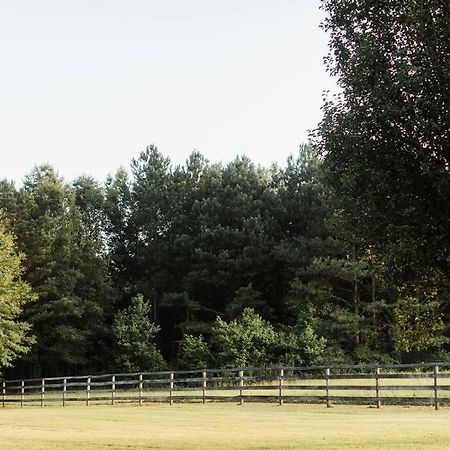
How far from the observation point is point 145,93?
125 feet

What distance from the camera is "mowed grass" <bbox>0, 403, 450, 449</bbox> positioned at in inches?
494

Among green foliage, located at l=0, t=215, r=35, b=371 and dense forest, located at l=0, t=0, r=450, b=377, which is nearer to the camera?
green foliage, located at l=0, t=215, r=35, b=371

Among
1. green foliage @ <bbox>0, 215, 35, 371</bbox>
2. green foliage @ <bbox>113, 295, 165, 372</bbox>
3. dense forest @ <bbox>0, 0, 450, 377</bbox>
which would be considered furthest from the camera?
green foliage @ <bbox>113, 295, 165, 372</bbox>

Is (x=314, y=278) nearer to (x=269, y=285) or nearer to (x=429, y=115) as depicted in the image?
(x=269, y=285)

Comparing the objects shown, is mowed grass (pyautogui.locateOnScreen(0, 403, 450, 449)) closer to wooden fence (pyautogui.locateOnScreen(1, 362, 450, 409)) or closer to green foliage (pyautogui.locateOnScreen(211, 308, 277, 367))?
wooden fence (pyautogui.locateOnScreen(1, 362, 450, 409))

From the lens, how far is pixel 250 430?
15.5 m

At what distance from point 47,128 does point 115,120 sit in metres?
4.56

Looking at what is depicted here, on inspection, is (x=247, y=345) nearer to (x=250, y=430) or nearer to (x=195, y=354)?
(x=195, y=354)

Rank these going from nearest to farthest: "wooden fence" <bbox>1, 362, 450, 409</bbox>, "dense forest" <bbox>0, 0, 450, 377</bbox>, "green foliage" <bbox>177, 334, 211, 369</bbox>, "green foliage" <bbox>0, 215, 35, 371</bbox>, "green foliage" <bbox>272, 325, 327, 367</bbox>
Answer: "wooden fence" <bbox>1, 362, 450, 409</bbox>
"green foliage" <bbox>0, 215, 35, 371</bbox>
"green foliage" <bbox>272, 325, 327, 367</bbox>
"dense forest" <bbox>0, 0, 450, 377</bbox>
"green foliage" <bbox>177, 334, 211, 369</bbox>

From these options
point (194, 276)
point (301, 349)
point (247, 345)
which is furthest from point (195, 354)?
point (301, 349)

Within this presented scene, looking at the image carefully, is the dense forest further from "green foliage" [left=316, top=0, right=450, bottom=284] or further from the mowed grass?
the mowed grass

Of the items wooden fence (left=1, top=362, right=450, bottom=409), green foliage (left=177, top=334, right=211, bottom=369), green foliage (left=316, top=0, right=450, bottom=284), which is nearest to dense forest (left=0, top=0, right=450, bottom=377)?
green foliage (left=177, top=334, right=211, bottom=369)

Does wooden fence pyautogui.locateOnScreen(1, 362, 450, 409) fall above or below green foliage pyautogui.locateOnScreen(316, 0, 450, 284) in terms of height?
below

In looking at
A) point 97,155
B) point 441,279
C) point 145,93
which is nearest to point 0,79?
point 145,93
